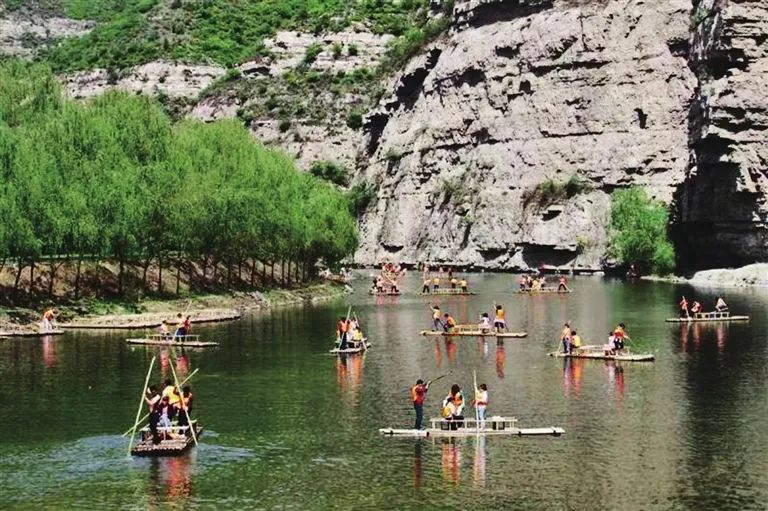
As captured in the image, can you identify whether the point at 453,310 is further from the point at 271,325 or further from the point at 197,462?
the point at 197,462

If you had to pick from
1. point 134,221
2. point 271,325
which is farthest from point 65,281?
point 271,325

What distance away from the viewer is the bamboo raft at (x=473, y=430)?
4662cm

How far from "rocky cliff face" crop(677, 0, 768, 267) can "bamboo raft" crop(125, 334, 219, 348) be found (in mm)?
86238

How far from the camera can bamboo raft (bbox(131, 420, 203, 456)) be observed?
43.3 metres

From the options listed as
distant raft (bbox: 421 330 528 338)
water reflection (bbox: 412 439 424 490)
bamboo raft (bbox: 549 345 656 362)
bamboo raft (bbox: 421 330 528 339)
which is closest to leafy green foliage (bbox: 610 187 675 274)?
distant raft (bbox: 421 330 528 338)

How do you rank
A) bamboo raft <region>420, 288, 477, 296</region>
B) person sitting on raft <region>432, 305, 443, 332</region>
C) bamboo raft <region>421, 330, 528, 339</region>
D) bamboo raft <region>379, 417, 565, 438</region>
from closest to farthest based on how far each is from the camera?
bamboo raft <region>379, 417, 565, 438</region>, bamboo raft <region>421, 330, 528, 339</region>, person sitting on raft <region>432, 305, 443, 332</region>, bamboo raft <region>420, 288, 477, 296</region>

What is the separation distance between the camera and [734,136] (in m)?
142

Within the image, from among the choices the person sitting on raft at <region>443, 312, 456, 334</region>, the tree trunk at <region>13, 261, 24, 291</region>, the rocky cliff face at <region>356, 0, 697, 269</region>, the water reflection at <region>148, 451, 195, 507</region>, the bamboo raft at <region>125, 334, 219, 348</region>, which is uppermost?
the rocky cliff face at <region>356, 0, 697, 269</region>

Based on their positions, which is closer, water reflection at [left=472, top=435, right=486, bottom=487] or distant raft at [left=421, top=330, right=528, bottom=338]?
water reflection at [left=472, top=435, right=486, bottom=487]

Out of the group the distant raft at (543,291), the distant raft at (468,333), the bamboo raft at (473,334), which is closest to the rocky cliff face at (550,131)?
the distant raft at (543,291)

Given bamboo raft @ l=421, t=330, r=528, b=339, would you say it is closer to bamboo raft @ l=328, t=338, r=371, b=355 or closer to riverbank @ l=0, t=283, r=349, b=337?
bamboo raft @ l=328, t=338, r=371, b=355

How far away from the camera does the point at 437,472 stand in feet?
134

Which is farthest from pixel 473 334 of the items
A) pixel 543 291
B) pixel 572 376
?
pixel 543 291

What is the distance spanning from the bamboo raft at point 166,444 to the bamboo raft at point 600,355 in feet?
99.4
